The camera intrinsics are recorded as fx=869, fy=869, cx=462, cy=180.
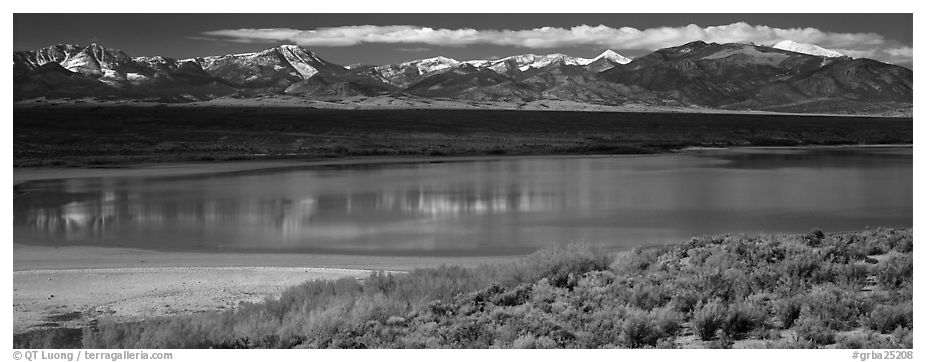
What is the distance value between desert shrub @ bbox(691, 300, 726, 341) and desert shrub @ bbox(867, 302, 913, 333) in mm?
1458

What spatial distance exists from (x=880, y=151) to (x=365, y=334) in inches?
1982

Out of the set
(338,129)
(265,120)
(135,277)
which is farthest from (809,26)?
(265,120)

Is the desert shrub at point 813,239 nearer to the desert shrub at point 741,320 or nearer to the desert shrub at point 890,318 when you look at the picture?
the desert shrub at point 890,318

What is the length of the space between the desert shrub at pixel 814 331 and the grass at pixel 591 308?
1 cm

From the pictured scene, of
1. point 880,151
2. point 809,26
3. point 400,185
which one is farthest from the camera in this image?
point 880,151

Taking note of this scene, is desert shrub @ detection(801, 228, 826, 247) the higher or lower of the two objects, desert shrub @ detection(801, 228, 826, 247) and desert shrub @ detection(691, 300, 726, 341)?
the higher

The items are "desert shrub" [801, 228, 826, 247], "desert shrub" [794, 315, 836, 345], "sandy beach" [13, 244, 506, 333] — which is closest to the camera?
"desert shrub" [794, 315, 836, 345]

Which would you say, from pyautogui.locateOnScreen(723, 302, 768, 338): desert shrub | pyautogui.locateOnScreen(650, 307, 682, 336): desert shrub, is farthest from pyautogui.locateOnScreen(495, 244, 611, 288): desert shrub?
pyautogui.locateOnScreen(723, 302, 768, 338): desert shrub

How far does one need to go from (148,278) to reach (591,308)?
23.0 feet

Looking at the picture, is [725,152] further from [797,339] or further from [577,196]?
[797,339]

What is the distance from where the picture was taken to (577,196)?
85.2ft

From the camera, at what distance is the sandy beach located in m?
11.0

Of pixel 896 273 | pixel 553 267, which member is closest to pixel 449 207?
pixel 553 267

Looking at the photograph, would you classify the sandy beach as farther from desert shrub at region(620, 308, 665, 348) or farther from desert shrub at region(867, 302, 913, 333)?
desert shrub at region(867, 302, 913, 333)
